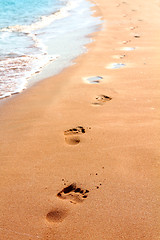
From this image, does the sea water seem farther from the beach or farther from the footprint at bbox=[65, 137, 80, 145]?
the footprint at bbox=[65, 137, 80, 145]

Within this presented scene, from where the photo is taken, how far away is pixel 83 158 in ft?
9.11

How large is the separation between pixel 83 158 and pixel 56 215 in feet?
2.45

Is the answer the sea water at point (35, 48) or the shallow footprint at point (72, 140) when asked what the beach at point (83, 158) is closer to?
the shallow footprint at point (72, 140)

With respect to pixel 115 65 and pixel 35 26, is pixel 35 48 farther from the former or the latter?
pixel 35 26

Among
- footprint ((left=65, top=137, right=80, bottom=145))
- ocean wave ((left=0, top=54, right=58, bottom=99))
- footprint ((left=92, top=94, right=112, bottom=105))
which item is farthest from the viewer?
ocean wave ((left=0, top=54, right=58, bottom=99))

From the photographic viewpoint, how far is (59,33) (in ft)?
33.0

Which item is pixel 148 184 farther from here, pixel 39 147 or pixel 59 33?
pixel 59 33

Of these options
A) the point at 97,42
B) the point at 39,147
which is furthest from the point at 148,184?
the point at 97,42

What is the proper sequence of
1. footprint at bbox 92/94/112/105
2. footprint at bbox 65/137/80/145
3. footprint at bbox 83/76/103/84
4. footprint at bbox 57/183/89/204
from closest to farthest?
footprint at bbox 57/183/89/204 < footprint at bbox 65/137/80/145 < footprint at bbox 92/94/112/105 < footprint at bbox 83/76/103/84

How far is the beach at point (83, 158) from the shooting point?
2080 millimetres

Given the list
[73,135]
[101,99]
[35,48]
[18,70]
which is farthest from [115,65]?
[35,48]

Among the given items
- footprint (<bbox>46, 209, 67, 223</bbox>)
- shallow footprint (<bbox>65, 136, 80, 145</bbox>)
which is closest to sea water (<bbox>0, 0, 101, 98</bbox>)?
shallow footprint (<bbox>65, 136, 80, 145</bbox>)

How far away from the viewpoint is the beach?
2.08 m

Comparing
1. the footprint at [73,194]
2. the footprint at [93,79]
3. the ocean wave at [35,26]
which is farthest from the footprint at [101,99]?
the ocean wave at [35,26]
